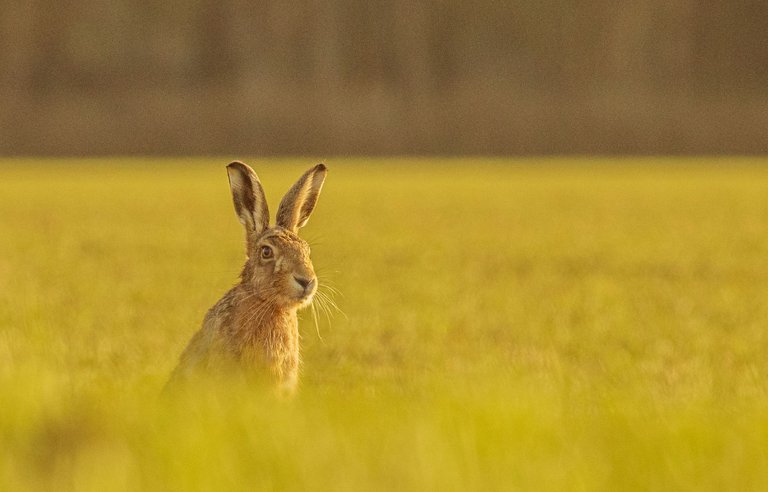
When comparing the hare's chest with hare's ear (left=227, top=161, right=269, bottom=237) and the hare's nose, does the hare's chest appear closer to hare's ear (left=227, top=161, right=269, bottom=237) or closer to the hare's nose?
the hare's nose

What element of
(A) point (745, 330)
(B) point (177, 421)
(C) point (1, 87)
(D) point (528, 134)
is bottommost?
(A) point (745, 330)

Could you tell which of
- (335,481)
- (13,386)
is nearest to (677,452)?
(335,481)

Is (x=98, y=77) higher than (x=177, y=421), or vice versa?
(x=98, y=77)

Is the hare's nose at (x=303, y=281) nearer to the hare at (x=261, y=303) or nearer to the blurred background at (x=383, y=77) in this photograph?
the hare at (x=261, y=303)

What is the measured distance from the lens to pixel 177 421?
6.42 ft

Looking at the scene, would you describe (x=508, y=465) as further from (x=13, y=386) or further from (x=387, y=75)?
(x=387, y=75)

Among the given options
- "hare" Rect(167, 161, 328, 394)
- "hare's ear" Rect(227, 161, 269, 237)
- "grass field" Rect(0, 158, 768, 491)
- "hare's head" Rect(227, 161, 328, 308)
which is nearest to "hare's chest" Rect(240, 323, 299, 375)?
"hare" Rect(167, 161, 328, 394)

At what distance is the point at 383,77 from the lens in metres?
53.3

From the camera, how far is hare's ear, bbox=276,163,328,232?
160 inches

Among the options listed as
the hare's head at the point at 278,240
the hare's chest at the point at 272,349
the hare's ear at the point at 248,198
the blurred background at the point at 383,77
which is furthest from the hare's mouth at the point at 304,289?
the blurred background at the point at 383,77

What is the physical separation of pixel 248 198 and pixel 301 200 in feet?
0.71

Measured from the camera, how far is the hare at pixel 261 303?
3732 millimetres

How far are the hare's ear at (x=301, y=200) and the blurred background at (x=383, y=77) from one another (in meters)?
46.0

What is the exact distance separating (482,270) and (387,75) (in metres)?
41.6
